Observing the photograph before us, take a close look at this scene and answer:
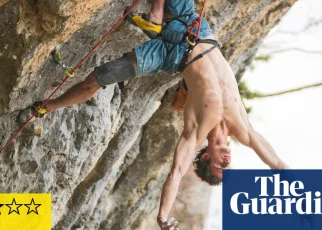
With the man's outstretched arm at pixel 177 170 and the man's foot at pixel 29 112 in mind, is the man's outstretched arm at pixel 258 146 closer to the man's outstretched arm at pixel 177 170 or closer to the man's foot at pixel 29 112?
the man's outstretched arm at pixel 177 170

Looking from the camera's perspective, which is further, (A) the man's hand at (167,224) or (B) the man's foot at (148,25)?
(B) the man's foot at (148,25)

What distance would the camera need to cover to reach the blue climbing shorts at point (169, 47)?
393cm

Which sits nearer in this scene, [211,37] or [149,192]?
[211,37]

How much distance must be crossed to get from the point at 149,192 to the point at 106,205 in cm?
62

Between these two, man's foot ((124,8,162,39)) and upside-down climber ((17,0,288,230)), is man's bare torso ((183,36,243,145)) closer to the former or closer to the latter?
upside-down climber ((17,0,288,230))

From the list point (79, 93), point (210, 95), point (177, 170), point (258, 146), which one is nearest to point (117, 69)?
point (79, 93)

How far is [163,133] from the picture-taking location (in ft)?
21.8

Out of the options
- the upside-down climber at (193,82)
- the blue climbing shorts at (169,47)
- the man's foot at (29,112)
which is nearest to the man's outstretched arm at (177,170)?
the upside-down climber at (193,82)

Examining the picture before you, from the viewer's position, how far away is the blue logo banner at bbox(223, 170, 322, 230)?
169 inches

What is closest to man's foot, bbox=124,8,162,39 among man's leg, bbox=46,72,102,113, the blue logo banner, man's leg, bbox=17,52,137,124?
man's leg, bbox=17,52,137,124

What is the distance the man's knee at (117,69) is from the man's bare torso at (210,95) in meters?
0.28

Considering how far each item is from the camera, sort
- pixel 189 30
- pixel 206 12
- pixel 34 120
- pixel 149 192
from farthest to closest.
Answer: pixel 149 192 → pixel 206 12 → pixel 34 120 → pixel 189 30

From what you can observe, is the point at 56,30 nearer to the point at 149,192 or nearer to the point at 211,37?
the point at 211,37

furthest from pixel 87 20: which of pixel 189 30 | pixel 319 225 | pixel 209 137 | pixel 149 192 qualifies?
pixel 149 192
